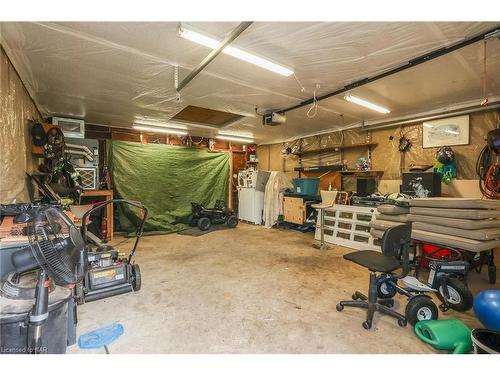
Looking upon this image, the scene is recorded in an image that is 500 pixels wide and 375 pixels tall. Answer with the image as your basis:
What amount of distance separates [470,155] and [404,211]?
5.60 feet

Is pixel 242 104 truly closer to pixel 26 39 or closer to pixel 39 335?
pixel 26 39

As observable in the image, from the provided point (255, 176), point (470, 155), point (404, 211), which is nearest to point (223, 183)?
point (255, 176)

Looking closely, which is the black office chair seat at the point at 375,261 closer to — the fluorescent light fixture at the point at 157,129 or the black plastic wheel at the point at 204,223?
the black plastic wheel at the point at 204,223

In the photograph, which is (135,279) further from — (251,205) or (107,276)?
(251,205)

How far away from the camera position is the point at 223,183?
6.88 metres

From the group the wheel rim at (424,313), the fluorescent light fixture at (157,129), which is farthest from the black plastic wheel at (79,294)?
the fluorescent light fixture at (157,129)

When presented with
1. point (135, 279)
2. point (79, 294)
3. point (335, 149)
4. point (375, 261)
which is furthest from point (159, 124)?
point (375, 261)

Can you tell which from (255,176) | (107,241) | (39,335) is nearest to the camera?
(39,335)

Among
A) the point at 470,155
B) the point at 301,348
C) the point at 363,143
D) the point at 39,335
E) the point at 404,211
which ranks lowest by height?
the point at 301,348

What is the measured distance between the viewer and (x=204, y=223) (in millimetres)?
5598

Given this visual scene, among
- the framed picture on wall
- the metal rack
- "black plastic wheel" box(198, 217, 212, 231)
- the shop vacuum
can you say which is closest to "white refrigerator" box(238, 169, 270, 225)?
"black plastic wheel" box(198, 217, 212, 231)

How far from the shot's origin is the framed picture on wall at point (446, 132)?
150 inches

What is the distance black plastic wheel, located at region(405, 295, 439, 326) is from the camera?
1.90 meters

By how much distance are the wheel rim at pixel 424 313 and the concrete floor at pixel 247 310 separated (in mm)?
171
